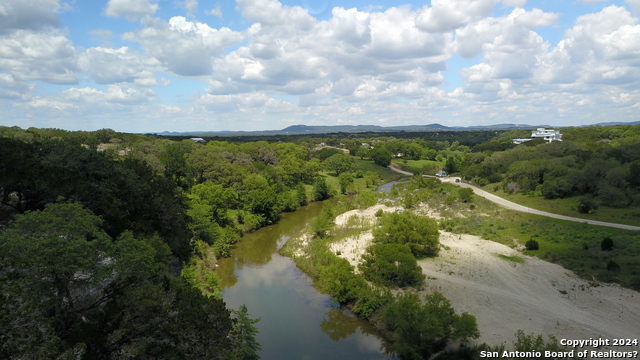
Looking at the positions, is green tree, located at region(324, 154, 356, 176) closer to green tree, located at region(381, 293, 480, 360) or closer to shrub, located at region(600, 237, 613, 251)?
shrub, located at region(600, 237, 613, 251)

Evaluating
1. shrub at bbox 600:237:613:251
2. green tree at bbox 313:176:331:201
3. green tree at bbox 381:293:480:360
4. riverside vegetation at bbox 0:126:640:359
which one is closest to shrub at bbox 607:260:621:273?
riverside vegetation at bbox 0:126:640:359

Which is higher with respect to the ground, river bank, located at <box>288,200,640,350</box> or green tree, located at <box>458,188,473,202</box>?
green tree, located at <box>458,188,473,202</box>

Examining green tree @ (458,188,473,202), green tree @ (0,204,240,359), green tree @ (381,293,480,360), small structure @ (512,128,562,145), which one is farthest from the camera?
small structure @ (512,128,562,145)

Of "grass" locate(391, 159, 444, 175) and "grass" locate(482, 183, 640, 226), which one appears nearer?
"grass" locate(482, 183, 640, 226)

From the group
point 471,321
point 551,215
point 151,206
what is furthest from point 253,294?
point 551,215

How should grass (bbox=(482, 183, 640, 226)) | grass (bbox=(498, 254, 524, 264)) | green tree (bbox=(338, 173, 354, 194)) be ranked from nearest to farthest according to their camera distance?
grass (bbox=(498, 254, 524, 264))
grass (bbox=(482, 183, 640, 226))
green tree (bbox=(338, 173, 354, 194))

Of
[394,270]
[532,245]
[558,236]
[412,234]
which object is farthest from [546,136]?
[394,270]
